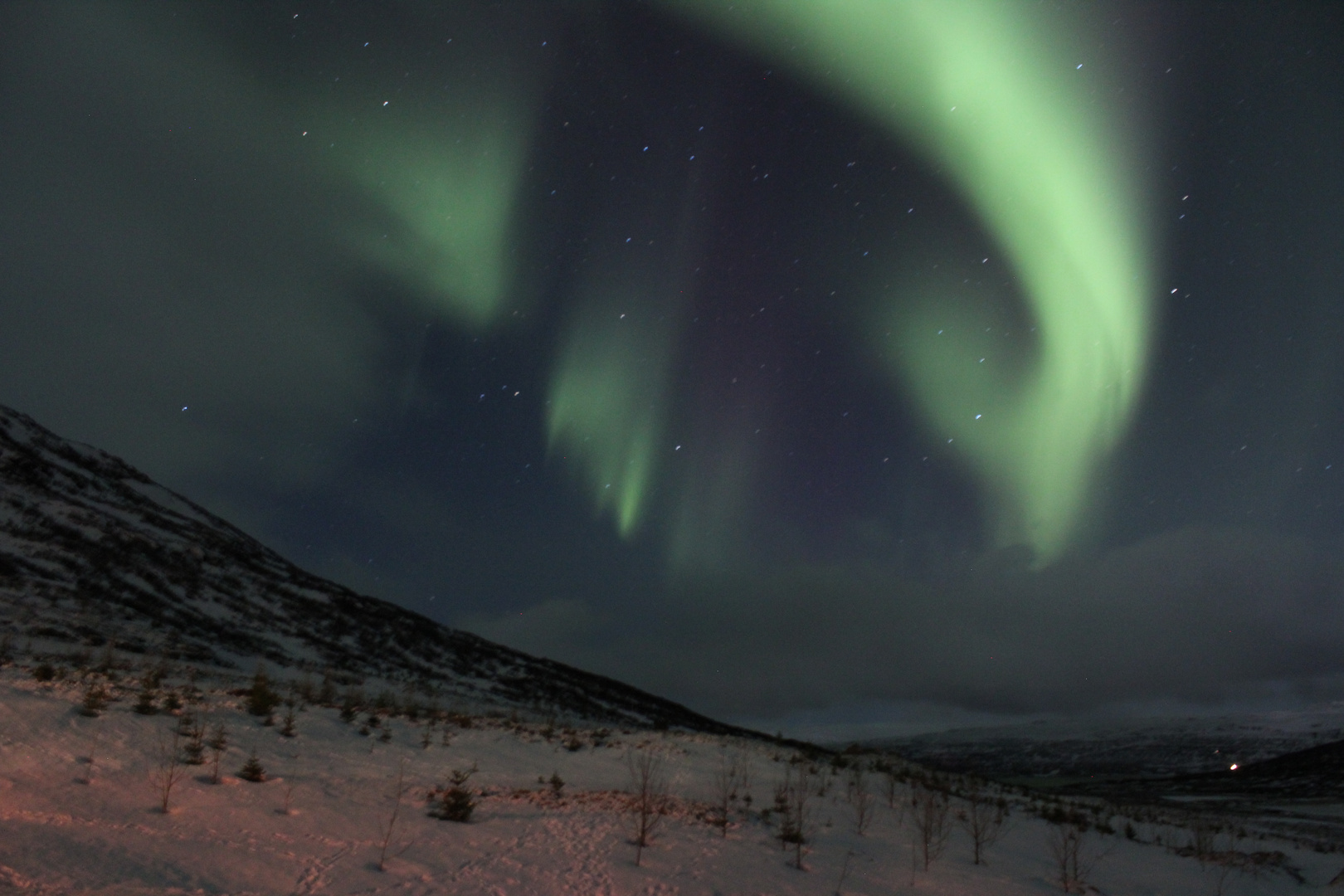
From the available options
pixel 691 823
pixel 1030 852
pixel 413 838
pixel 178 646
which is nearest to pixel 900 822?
pixel 1030 852

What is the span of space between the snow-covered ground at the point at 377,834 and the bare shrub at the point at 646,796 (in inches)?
5.6

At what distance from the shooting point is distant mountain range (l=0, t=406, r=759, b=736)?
24.0 metres

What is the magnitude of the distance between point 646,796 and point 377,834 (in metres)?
3.83

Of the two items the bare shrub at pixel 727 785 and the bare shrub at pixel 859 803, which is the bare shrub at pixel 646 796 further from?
the bare shrub at pixel 859 803

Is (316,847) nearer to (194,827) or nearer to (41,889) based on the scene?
(194,827)

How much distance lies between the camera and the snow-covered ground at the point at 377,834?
4887 mm

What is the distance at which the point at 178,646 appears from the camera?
23.2m

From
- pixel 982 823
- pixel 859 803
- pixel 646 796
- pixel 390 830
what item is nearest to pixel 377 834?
pixel 390 830

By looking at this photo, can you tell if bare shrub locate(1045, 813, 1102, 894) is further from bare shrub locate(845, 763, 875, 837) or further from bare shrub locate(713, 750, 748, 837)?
bare shrub locate(713, 750, 748, 837)

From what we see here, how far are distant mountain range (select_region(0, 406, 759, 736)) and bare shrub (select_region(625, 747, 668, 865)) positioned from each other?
46.1 feet

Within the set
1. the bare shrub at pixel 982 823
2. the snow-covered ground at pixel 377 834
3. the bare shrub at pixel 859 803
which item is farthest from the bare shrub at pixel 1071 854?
the bare shrub at pixel 859 803

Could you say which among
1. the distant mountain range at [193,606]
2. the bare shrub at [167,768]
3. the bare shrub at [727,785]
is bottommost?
the bare shrub at [727,785]

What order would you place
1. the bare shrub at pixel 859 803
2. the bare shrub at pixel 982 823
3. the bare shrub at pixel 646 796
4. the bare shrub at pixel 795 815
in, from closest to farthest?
the bare shrub at pixel 646 796, the bare shrub at pixel 795 815, the bare shrub at pixel 982 823, the bare shrub at pixel 859 803

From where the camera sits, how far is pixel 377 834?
6.12 meters
